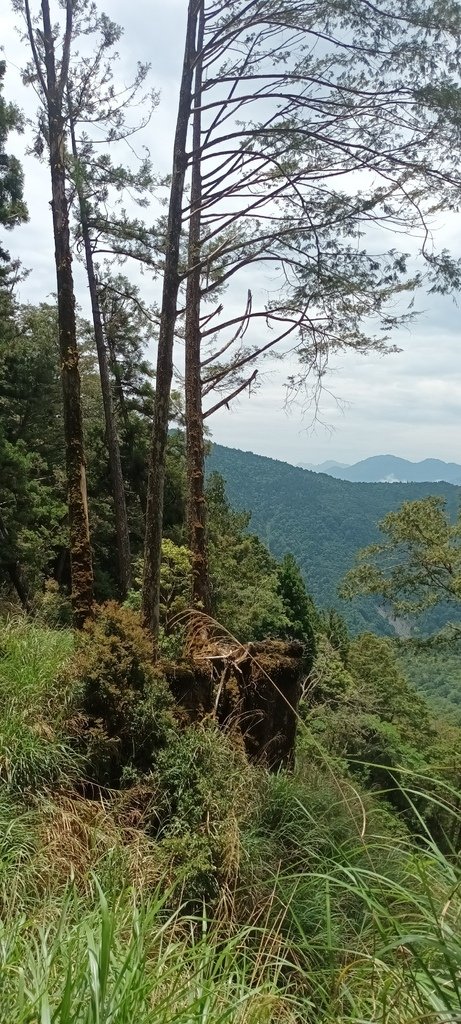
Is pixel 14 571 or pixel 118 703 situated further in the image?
pixel 14 571

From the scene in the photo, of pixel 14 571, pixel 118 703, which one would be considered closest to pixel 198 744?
pixel 118 703

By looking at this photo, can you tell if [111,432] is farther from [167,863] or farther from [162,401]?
[167,863]

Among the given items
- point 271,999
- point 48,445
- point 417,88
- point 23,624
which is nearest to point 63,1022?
point 271,999

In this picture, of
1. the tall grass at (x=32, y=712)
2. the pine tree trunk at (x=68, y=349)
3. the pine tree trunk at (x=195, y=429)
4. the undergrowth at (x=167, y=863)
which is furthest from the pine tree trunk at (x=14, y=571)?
the tall grass at (x=32, y=712)

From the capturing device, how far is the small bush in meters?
4.21

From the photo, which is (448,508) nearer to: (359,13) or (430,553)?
(430,553)

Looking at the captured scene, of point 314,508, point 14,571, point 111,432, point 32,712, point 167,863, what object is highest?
point 111,432

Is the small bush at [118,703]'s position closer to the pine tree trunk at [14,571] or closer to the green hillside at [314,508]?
the pine tree trunk at [14,571]

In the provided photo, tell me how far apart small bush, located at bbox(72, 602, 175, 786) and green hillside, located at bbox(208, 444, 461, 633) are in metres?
64.7

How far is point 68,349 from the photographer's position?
627cm

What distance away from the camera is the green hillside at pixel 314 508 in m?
78.7

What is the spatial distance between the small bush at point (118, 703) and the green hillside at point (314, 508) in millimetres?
64709

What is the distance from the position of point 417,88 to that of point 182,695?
5.67 metres

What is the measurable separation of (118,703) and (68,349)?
3589 mm
